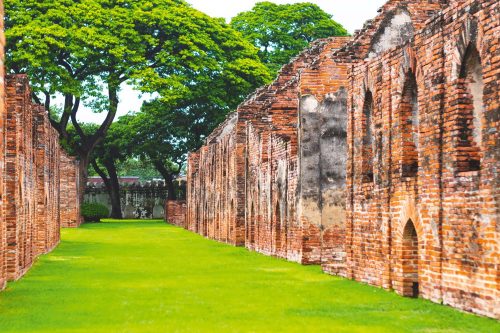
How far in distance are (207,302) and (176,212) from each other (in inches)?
1660

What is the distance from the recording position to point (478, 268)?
10.6 m

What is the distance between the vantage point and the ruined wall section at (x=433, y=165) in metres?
10.5

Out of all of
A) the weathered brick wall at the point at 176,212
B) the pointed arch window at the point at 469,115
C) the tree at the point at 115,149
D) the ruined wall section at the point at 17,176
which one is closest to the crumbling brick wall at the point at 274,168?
the ruined wall section at the point at 17,176

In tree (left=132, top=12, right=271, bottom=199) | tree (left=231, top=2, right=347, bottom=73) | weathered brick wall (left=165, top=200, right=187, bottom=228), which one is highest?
tree (left=231, top=2, right=347, bottom=73)

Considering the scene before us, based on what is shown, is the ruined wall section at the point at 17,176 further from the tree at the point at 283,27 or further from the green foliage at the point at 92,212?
the tree at the point at 283,27

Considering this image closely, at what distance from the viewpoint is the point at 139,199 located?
6594 centimetres

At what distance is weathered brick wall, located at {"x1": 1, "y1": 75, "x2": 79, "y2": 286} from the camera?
15859mm

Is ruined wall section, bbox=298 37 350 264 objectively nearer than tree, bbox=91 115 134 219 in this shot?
A: Yes

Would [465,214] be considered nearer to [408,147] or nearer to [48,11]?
[408,147]

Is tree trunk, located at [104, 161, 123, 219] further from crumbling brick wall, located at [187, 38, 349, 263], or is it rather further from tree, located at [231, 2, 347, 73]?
crumbling brick wall, located at [187, 38, 349, 263]

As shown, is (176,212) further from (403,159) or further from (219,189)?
(403,159)

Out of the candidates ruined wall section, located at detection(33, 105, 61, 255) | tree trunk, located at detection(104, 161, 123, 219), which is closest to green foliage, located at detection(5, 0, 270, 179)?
tree trunk, located at detection(104, 161, 123, 219)

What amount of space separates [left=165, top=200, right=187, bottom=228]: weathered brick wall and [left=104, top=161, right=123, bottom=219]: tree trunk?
14.5 ft

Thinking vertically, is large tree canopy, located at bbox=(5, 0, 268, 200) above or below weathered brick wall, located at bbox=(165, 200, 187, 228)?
above
